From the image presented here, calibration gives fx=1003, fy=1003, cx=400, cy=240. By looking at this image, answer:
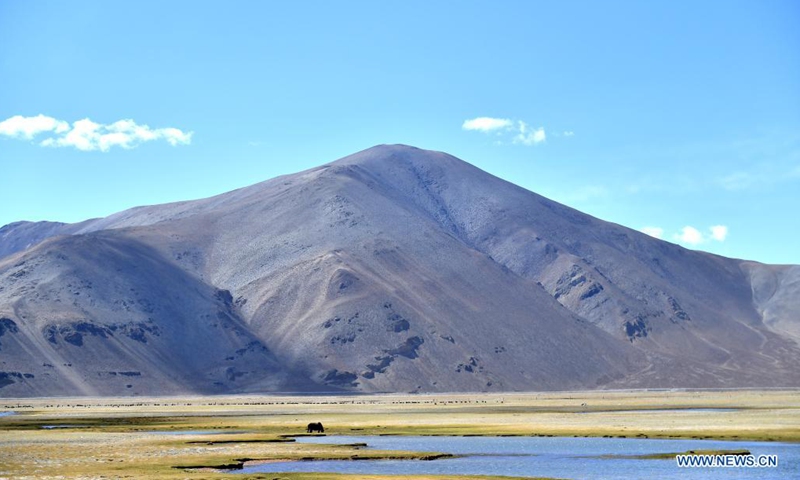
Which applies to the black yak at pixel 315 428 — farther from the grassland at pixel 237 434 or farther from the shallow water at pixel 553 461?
the shallow water at pixel 553 461

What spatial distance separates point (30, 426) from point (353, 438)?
3781 centimetres

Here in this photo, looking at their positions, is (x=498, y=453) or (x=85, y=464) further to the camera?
(x=498, y=453)

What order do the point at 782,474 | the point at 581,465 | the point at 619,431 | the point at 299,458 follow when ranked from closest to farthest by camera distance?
the point at 782,474, the point at 581,465, the point at 299,458, the point at 619,431

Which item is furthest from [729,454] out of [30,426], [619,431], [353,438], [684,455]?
[30,426]

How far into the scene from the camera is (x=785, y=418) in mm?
92625

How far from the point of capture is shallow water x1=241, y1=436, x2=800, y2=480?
51.7 metres

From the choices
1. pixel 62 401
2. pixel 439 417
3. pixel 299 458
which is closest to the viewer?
pixel 299 458

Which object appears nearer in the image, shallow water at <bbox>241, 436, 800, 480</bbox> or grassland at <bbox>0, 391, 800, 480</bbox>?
shallow water at <bbox>241, 436, 800, 480</bbox>

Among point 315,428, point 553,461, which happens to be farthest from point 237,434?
point 553,461

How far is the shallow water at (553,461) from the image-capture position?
5172 cm

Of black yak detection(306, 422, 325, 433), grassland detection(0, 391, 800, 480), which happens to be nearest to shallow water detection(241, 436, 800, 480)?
grassland detection(0, 391, 800, 480)

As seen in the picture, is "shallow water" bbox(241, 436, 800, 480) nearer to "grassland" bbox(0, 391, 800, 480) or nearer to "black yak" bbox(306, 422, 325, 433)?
"grassland" bbox(0, 391, 800, 480)

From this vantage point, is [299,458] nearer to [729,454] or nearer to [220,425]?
[729,454]

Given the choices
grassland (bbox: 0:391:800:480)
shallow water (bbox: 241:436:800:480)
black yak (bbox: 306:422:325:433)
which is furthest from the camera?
black yak (bbox: 306:422:325:433)
